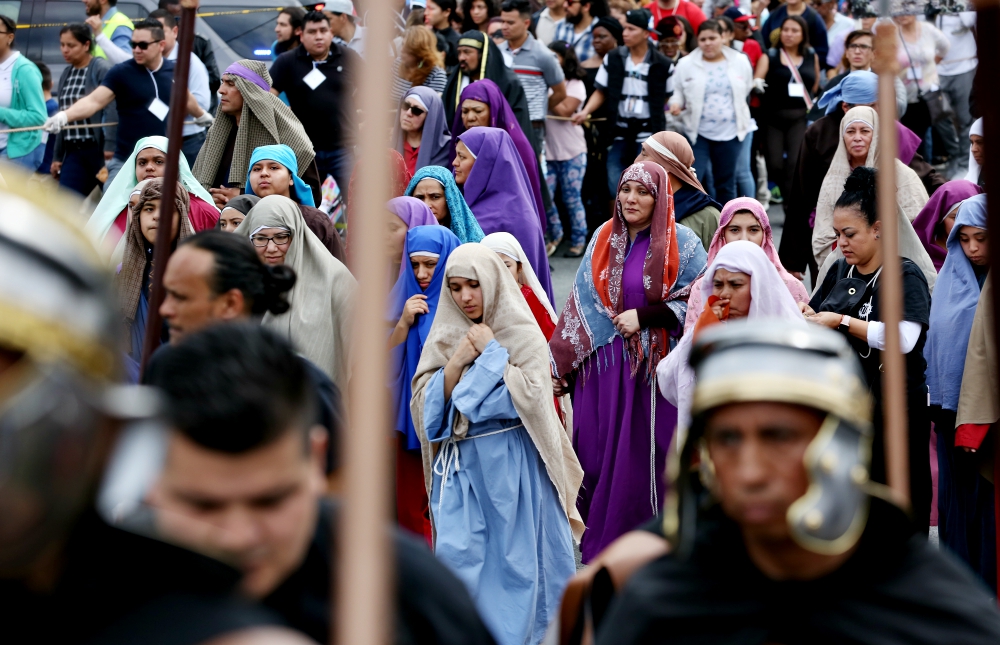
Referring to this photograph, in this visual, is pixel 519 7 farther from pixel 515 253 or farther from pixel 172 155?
pixel 172 155

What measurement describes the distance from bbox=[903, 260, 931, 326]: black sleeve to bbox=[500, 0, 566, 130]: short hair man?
5635 millimetres

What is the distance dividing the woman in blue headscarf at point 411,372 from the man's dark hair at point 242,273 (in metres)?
1.96

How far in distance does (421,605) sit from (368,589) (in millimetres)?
744

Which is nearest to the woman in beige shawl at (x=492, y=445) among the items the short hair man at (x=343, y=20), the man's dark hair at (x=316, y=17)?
the man's dark hair at (x=316, y=17)

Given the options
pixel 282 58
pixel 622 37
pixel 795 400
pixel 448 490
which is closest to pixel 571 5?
pixel 622 37

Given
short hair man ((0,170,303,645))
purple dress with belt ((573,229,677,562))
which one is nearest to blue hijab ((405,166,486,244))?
purple dress with belt ((573,229,677,562))

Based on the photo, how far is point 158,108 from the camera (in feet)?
28.7

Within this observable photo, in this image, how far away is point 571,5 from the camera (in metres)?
11.5

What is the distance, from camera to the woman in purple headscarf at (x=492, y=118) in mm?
8516

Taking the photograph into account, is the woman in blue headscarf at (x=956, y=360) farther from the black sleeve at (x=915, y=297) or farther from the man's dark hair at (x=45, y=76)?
the man's dark hair at (x=45, y=76)

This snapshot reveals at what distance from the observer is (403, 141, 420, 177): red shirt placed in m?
8.39

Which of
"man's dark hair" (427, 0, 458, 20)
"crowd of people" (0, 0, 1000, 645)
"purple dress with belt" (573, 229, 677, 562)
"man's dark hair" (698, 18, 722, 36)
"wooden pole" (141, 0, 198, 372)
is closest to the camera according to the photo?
"crowd of people" (0, 0, 1000, 645)

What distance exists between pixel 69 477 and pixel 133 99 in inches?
317

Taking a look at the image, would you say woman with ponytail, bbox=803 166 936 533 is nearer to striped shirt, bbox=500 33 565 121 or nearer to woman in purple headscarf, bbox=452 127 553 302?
woman in purple headscarf, bbox=452 127 553 302
